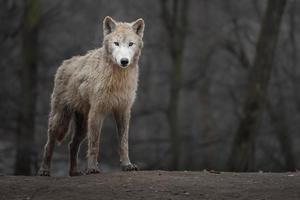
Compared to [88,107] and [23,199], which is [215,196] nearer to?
[23,199]

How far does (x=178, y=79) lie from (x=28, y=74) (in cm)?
516

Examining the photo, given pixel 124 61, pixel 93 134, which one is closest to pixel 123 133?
pixel 93 134

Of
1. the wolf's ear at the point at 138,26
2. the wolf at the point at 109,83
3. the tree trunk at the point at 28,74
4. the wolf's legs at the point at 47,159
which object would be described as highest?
the tree trunk at the point at 28,74

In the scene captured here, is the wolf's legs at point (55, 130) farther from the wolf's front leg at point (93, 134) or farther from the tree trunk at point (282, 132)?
the tree trunk at point (282, 132)

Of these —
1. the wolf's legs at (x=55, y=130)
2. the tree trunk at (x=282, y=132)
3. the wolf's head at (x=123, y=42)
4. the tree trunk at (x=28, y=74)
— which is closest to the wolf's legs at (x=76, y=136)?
Result: the wolf's legs at (x=55, y=130)

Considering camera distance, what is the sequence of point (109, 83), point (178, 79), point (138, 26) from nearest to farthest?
1. point (109, 83)
2. point (138, 26)
3. point (178, 79)

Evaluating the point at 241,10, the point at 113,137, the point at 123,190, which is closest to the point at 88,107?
the point at 123,190

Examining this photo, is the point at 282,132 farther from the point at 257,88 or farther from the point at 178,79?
the point at 257,88

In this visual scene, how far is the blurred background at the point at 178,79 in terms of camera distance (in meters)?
23.1

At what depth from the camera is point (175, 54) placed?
2612 centimetres

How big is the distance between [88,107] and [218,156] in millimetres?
17651

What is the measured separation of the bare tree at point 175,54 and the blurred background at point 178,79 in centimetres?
4

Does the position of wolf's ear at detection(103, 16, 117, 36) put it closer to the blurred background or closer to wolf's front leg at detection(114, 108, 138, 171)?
wolf's front leg at detection(114, 108, 138, 171)

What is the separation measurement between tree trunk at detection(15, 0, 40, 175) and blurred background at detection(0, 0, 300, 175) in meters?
0.03
